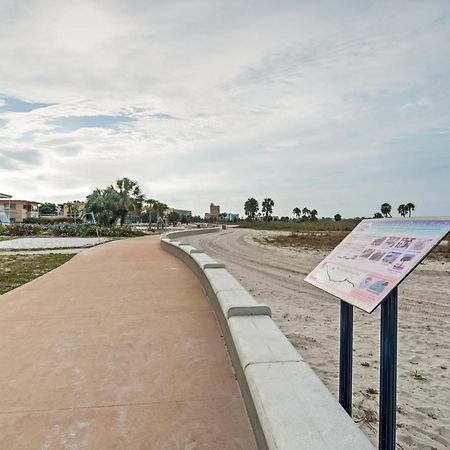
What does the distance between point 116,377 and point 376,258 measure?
7.87 ft

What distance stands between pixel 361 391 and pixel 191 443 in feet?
7.78

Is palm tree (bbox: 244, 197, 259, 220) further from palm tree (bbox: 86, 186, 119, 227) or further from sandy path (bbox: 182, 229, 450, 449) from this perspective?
sandy path (bbox: 182, 229, 450, 449)

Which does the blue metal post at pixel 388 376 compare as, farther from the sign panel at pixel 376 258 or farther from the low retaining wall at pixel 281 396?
the low retaining wall at pixel 281 396

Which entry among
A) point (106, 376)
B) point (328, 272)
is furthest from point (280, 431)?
point (106, 376)

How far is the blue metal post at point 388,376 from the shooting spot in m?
2.37

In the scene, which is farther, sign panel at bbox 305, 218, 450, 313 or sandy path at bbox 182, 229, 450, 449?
sandy path at bbox 182, 229, 450, 449

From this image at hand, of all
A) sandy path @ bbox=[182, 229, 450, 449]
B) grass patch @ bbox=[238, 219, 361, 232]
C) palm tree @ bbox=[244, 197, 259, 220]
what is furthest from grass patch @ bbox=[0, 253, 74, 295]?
palm tree @ bbox=[244, 197, 259, 220]

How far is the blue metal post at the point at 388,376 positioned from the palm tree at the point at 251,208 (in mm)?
130310

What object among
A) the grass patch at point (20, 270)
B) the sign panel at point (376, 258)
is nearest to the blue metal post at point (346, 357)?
the sign panel at point (376, 258)

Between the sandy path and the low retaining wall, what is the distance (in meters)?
1.09

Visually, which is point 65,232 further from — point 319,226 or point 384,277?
point 319,226

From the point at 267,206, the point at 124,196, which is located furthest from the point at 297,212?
the point at 124,196

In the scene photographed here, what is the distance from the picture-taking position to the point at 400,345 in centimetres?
585

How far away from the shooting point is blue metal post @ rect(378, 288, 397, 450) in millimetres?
2371
